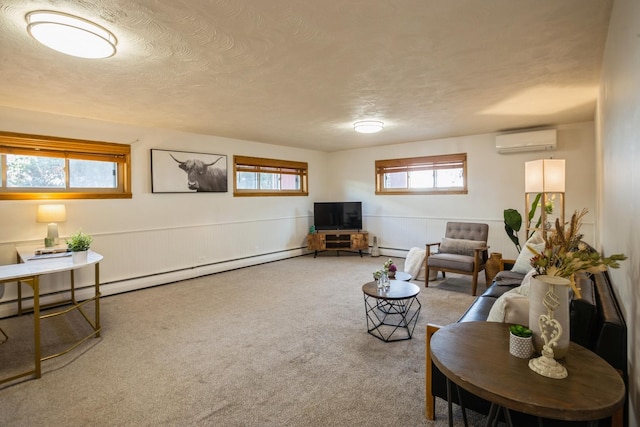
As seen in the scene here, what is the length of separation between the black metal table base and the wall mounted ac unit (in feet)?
10.0

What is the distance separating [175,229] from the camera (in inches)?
198

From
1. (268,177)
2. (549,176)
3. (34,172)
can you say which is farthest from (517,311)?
(268,177)

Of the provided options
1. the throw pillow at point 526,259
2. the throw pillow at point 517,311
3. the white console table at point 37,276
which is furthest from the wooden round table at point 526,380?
the white console table at point 37,276

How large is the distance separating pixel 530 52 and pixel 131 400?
12.0 ft

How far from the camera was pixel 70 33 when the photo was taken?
1930mm

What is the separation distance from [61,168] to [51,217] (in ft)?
2.36

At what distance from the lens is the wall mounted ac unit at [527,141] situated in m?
4.75

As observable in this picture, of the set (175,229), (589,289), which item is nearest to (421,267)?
(589,289)

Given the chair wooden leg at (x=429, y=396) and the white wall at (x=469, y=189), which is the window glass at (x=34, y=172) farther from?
the white wall at (x=469, y=189)

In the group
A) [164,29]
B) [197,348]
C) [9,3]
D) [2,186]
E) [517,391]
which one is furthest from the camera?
[2,186]

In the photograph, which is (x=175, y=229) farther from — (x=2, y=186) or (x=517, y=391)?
(x=517, y=391)

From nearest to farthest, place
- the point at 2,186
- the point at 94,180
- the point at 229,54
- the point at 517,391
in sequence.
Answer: the point at 517,391
the point at 229,54
the point at 2,186
the point at 94,180

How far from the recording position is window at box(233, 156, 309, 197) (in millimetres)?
5984

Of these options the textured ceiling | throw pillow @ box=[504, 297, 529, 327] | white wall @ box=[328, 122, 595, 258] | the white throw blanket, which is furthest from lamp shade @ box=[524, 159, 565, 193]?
throw pillow @ box=[504, 297, 529, 327]
